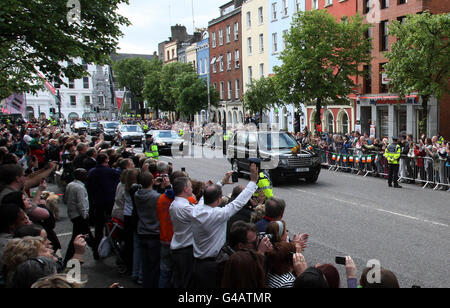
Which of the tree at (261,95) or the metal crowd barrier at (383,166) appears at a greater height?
the tree at (261,95)

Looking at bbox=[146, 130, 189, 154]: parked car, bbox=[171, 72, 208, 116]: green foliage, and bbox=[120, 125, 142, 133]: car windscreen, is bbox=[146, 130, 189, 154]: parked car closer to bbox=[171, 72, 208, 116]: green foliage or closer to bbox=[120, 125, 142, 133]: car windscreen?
bbox=[120, 125, 142, 133]: car windscreen

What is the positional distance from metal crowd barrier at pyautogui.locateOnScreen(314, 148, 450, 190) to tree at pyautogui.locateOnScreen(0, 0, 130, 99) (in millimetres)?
11251

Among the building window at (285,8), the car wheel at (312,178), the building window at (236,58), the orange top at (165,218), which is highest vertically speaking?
the building window at (285,8)

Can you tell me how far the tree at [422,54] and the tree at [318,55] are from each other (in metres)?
5.03

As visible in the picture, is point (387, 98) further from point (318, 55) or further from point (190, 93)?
point (190, 93)

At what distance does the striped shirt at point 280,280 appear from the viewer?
369cm

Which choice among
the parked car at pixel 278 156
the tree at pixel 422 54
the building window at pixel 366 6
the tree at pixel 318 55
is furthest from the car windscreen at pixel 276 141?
the building window at pixel 366 6

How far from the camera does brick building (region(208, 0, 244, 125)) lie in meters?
53.2

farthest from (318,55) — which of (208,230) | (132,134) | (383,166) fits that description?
(208,230)

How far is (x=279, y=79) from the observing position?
1061 inches

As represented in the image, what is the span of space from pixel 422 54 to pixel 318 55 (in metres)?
6.85

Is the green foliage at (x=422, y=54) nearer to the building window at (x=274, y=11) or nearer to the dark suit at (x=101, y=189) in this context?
the dark suit at (x=101, y=189)

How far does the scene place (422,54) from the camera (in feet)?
67.0
